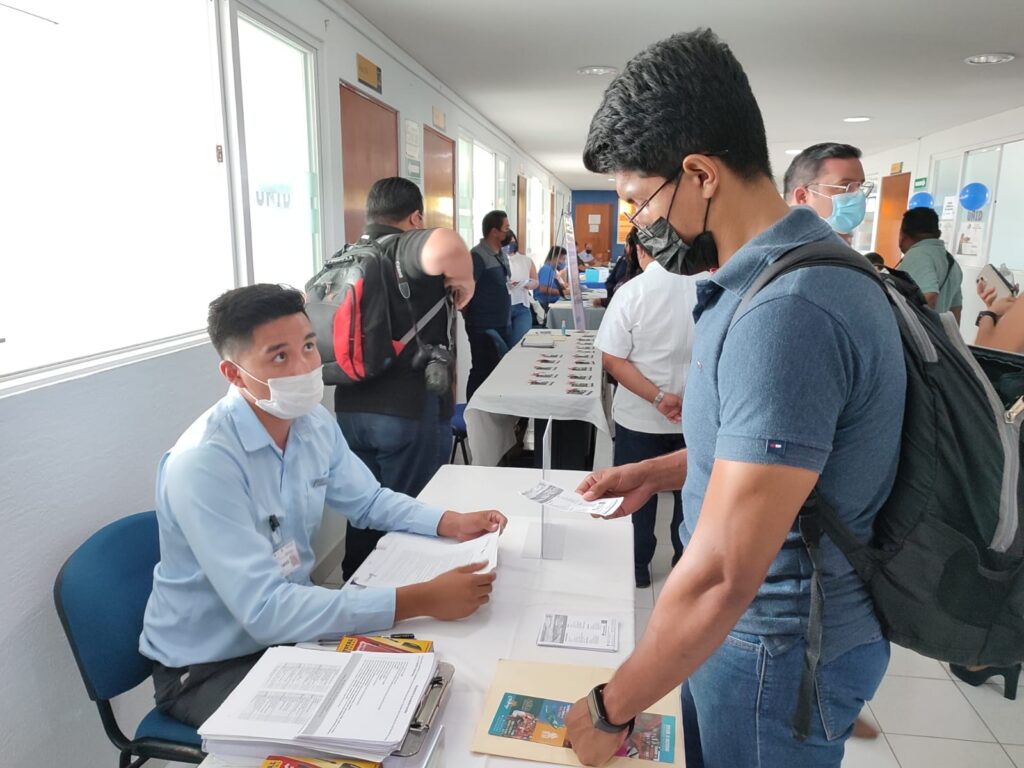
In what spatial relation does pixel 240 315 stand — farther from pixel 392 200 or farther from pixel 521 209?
pixel 521 209

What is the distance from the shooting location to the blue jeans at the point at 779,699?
2.85ft

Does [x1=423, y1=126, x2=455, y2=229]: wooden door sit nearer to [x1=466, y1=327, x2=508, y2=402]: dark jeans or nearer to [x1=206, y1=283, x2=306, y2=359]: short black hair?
[x1=466, y1=327, x2=508, y2=402]: dark jeans

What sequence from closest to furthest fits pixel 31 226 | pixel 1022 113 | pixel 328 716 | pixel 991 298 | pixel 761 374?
pixel 761 374 → pixel 328 716 → pixel 31 226 → pixel 991 298 → pixel 1022 113

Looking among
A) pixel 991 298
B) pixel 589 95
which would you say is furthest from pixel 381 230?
pixel 589 95

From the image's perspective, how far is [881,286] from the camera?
80 cm

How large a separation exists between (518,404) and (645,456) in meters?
0.63

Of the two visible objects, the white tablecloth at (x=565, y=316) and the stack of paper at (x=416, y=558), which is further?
the white tablecloth at (x=565, y=316)

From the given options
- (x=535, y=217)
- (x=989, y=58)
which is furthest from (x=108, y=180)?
(x=535, y=217)

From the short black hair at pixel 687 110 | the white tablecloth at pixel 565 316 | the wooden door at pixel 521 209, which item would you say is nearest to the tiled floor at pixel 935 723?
the short black hair at pixel 687 110

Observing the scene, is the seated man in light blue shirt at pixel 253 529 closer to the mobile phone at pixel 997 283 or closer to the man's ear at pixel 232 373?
the man's ear at pixel 232 373

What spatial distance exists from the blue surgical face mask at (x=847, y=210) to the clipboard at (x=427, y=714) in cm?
202

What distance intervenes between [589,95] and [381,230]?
3832mm

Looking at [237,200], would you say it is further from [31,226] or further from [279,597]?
[279,597]

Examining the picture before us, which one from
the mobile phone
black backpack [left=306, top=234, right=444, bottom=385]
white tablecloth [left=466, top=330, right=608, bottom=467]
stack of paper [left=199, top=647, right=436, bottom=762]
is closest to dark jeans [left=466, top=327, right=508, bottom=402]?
white tablecloth [left=466, top=330, right=608, bottom=467]
